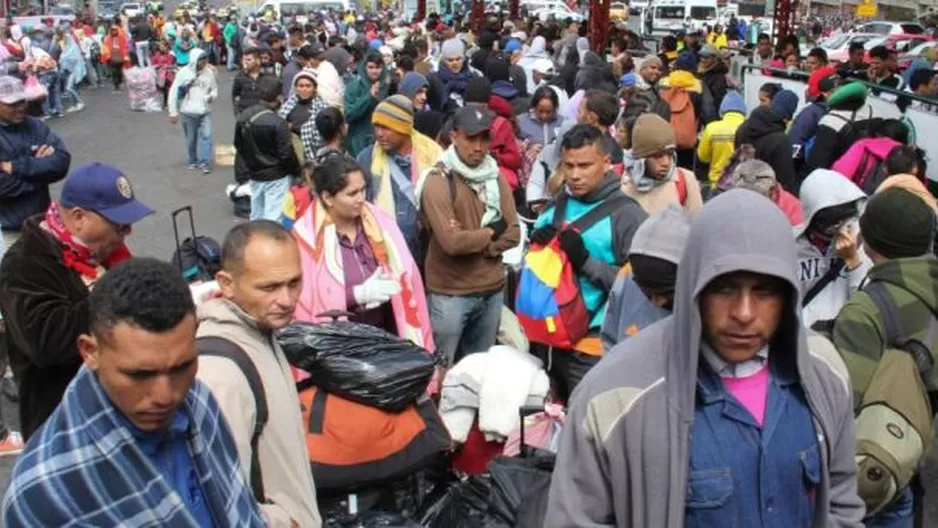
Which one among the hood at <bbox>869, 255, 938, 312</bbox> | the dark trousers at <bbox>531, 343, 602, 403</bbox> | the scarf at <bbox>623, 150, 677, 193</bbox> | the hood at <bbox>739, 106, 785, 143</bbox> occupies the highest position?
the hood at <bbox>869, 255, 938, 312</bbox>

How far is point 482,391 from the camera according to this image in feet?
14.5

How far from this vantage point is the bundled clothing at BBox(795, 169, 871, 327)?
4.36 meters

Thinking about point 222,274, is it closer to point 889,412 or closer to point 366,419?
point 366,419

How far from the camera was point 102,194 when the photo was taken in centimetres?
361

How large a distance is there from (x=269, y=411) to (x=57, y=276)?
125 cm

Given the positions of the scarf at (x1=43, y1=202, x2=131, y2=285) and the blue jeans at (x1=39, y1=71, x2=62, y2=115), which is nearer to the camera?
the scarf at (x1=43, y1=202, x2=131, y2=285)

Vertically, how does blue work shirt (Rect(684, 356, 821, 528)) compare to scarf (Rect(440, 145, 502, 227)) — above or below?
above

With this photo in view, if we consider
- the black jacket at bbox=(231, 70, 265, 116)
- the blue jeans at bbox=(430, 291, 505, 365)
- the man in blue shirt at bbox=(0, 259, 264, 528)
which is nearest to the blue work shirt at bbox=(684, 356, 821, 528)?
the man in blue shirt at bbox=(0, 259, 264, 528)

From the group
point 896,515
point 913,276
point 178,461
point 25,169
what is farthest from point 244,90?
point 178,461

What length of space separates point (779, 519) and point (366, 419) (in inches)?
73.9

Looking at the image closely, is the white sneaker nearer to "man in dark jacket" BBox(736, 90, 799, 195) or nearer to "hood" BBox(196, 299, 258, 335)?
"hood" BBox(196, 299, 258, 335)

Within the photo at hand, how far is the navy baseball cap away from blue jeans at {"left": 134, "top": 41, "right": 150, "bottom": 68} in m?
25.9

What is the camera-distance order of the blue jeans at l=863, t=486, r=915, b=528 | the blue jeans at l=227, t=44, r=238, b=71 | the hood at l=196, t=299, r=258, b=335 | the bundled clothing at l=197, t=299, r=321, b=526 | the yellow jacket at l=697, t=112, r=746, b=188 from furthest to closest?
1. the blue jeans at l=227, t=44, r=238, b=71
2. the yellow jacket at l=697, t=112, r=746, b=188
3. the blue jeans at l=863, t=486, r=915, b=528
4. the hood at l=196, t=299, r=258, b=335
5. the bundled clothing at l=197, t=299, r=321, b=526

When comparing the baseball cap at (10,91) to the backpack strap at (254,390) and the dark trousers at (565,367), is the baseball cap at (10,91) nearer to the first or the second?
the dark trousers at (565,367)
